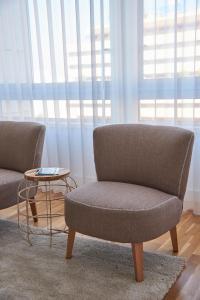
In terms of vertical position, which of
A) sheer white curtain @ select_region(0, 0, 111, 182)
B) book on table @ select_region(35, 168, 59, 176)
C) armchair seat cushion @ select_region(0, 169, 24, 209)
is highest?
sheer white curtain @ select_region(0, 0, 111, 182)

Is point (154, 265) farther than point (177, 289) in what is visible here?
Yes

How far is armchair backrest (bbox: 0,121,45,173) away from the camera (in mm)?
2709

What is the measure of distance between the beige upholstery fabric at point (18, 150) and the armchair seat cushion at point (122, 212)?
27.6 inches

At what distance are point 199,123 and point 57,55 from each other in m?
1.49

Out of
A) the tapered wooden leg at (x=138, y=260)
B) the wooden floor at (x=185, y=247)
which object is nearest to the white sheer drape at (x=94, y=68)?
the wooden floor at (x=185, y=247)

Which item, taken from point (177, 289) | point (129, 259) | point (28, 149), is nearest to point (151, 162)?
point (129, 259)

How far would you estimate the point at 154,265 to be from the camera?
6.78 feet

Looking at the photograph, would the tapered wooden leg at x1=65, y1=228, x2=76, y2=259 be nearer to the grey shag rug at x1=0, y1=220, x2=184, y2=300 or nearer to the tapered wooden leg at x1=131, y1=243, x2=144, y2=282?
the grey shag rug at x1=0, y1=220, x2=184, y2=300

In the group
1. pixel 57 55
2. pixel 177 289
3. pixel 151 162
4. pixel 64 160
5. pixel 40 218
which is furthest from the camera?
pixel 64 160

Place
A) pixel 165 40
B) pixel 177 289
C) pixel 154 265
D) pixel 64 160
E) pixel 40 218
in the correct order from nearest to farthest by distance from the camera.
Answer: pixel 177 289
pixel 154 265
pixel 165 40
pixel 40 218
pixel 64 160

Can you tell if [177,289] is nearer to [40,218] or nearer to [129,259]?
[129,259]

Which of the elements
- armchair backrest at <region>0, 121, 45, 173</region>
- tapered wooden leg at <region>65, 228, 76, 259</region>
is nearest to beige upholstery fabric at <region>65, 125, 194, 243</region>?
tapered wooden leg at <region>65, 228, 76, 259</region>

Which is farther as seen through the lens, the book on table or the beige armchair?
the book on table

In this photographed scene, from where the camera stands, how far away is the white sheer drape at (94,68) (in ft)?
8.77
